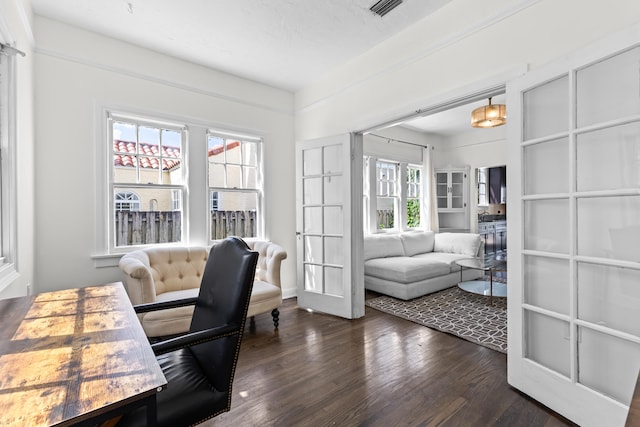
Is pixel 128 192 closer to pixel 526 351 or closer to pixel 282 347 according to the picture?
pixel 282 347

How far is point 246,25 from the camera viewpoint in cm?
268

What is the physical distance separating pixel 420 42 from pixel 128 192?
10.4 ft

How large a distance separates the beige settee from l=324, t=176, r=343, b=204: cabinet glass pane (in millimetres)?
838

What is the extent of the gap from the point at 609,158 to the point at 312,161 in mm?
2662

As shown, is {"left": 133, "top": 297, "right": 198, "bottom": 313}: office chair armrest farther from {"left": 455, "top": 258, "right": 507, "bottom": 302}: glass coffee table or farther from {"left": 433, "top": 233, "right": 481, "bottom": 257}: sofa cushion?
{"left": 433, "top": 233, "right": 481, "bottom": 257}: sofa cushion

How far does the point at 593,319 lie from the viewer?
1615 millimetres

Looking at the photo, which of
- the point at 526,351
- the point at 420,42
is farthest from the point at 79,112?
the point at 526,351

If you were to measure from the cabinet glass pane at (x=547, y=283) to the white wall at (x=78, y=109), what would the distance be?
3.43 meters

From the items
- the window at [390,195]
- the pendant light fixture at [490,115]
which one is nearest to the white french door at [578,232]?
the pendant light fixture at [490,115]

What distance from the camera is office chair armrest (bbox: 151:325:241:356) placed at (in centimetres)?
108

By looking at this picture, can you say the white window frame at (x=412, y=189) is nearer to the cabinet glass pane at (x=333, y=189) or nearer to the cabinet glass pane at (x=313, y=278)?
the cabinet glass pane at (x=333, y=189)

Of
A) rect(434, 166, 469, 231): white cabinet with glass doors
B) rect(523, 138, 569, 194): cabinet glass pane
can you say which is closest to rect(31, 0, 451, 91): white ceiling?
rect(523, 138, 569, 194): cabinet glass pane

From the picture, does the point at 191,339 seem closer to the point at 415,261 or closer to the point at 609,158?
the point at 609,158

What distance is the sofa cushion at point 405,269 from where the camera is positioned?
13.0 feet
